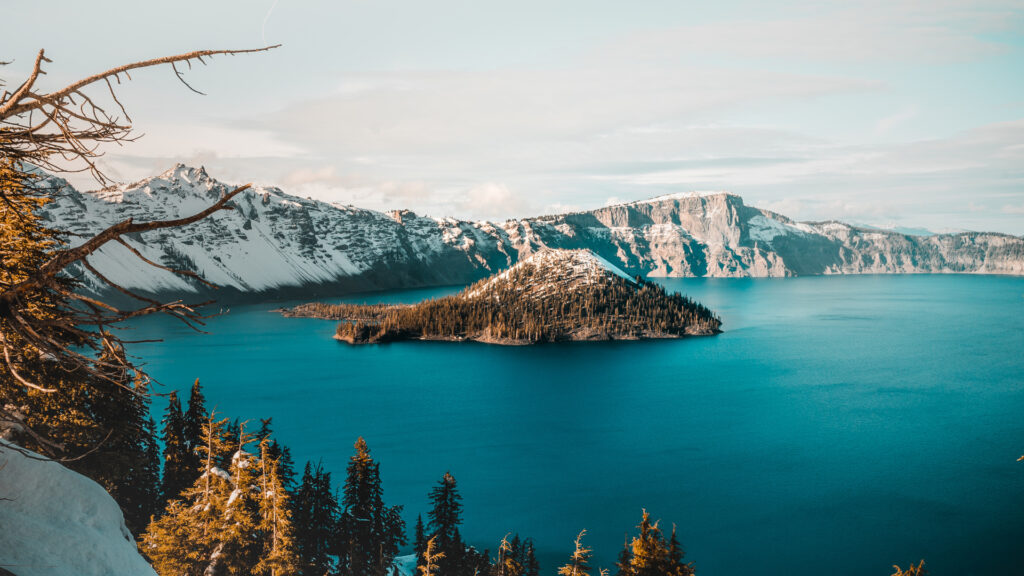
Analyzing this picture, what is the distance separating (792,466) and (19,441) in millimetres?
68764

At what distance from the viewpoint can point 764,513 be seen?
5162 cm

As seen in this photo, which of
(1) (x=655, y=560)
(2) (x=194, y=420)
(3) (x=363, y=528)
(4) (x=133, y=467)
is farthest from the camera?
(2) (x=194, y=420)

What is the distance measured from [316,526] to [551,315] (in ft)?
459

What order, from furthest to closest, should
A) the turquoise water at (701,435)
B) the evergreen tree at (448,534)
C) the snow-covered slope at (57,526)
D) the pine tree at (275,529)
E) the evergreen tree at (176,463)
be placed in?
the turquoise water at (701,435) → the evergreen tree at (176,463) → the evergreen tree at (448,534) → the pine tree at (275,529) → the snow-covered slope at (57,526)

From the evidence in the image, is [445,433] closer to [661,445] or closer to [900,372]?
[661,445]

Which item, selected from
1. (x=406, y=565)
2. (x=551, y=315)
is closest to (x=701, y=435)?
(x=406, y=565)

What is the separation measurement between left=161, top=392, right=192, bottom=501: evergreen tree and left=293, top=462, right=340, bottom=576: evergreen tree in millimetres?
7396

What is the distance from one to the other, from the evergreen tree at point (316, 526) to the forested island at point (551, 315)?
121 metres

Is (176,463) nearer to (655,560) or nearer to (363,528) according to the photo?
(363,528)

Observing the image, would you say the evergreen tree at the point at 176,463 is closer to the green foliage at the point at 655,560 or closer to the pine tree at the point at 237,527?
the pine tree at the point at 237,527

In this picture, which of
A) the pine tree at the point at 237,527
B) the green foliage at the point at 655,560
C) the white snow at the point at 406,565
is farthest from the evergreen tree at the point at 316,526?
the green foliage at the point at 655,560

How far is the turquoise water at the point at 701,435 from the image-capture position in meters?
48.2

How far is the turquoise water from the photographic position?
48.2 m

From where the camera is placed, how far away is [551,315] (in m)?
174
